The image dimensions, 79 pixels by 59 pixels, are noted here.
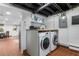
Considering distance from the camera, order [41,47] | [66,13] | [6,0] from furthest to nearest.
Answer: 1. [41,47]
2. [66,13]
3. [6,0]

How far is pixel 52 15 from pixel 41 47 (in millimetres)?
637

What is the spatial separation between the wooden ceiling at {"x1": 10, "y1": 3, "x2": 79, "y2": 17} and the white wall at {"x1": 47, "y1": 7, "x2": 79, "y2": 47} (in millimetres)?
92

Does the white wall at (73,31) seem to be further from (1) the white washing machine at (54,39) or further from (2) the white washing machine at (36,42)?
(2) the white washing machine at (36,42)

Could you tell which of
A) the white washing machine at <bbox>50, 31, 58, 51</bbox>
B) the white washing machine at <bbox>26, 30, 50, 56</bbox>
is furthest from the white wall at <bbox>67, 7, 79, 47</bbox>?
the white washing machine at <bbox>26, 30, 50, 56</bbox>

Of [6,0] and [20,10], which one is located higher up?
[6,0]

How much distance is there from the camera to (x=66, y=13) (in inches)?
40.4

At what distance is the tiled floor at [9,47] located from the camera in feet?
3.18

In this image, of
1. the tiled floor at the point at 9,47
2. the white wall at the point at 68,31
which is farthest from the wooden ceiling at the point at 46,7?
the tiled floor at the point at 9,47

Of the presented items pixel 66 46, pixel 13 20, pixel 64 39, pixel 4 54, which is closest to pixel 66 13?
pixel 64 39

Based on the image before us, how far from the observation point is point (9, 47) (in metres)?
1.05

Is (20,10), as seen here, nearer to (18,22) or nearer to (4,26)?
(18,22)

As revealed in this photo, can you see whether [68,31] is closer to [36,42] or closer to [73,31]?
[73,31]

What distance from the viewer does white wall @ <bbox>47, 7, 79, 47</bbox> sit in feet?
3.32

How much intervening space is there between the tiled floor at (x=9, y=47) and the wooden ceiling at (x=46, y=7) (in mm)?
559
